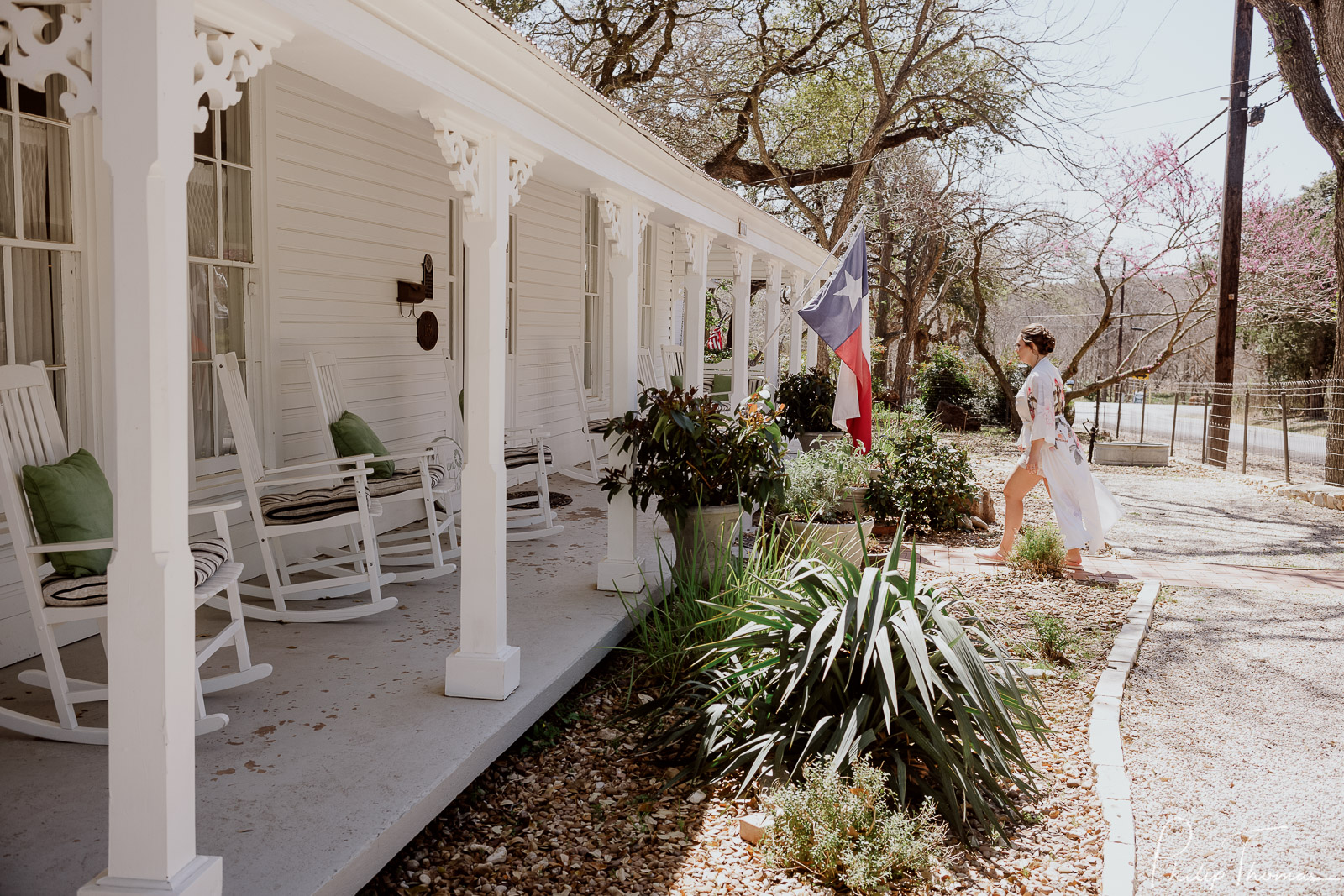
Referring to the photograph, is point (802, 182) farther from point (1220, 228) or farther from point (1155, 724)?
point (1155, 724)

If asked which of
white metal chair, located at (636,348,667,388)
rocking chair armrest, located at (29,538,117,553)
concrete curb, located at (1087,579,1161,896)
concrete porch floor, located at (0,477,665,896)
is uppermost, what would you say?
white metal chair, located at (636,348,667,388)

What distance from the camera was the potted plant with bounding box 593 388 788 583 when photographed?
5289mm

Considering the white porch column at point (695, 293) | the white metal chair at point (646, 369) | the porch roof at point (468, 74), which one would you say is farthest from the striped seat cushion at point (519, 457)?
the white metal chair at point (646, 369)

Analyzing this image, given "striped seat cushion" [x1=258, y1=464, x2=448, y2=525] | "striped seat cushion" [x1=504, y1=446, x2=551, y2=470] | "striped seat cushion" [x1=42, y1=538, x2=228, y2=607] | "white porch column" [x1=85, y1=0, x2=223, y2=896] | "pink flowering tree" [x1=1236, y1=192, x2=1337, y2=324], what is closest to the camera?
"white porch column" [x1=85, y1=0, x2=223, y2=896]

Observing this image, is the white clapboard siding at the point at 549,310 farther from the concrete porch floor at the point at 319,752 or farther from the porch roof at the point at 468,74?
the concrete porch floor at the point at 319,752

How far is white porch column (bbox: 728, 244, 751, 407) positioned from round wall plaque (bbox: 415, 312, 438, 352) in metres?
3.21

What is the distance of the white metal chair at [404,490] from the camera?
17.0ft

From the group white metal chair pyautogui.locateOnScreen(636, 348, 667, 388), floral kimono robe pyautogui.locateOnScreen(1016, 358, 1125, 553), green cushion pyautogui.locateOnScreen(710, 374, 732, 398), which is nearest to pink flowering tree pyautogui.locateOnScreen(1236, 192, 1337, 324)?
green cushion pyautogui.locateOnScreen(710, 374, 732, 398)

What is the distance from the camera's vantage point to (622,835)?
3219 mm

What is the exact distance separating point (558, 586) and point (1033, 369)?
357 cm

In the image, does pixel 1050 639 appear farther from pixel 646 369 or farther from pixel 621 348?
pixel 646 369

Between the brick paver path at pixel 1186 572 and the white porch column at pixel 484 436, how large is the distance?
4138mm

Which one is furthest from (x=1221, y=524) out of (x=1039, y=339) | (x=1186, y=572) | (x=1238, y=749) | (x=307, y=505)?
(x=307, y=505)

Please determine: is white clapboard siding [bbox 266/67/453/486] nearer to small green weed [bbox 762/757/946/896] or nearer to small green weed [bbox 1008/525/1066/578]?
small green weed [bbox 762/757/946/896]
